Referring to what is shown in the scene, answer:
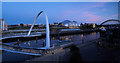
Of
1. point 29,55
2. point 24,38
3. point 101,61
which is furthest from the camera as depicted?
point 24,38

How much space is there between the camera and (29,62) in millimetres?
10875

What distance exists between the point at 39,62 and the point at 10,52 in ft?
43.0

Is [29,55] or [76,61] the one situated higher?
[76,61]

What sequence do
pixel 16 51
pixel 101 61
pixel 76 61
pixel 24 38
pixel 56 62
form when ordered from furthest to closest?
pixel 24 38 < pixel 16 51 < pixel 56 62 < pixel 101 61 < pixel 76 61

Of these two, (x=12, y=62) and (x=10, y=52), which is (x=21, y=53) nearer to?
(x=12, y=62)

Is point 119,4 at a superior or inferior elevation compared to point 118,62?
superior

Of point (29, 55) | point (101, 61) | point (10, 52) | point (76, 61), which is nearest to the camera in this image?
point (76, 61)

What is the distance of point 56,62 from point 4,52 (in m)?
17.1

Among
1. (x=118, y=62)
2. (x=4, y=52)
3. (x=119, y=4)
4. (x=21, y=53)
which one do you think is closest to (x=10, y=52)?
(x=4, y=52)

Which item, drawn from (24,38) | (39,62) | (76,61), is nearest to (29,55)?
(39,62)

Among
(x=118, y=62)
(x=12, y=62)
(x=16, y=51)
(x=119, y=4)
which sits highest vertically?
(x=119, y=4)

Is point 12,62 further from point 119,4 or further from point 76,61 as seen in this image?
point 119,4

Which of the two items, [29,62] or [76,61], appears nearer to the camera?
[76,61]

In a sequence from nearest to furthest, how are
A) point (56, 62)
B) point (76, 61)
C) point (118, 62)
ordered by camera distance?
point (76, 61), point (118, 62), point (56, 62)
